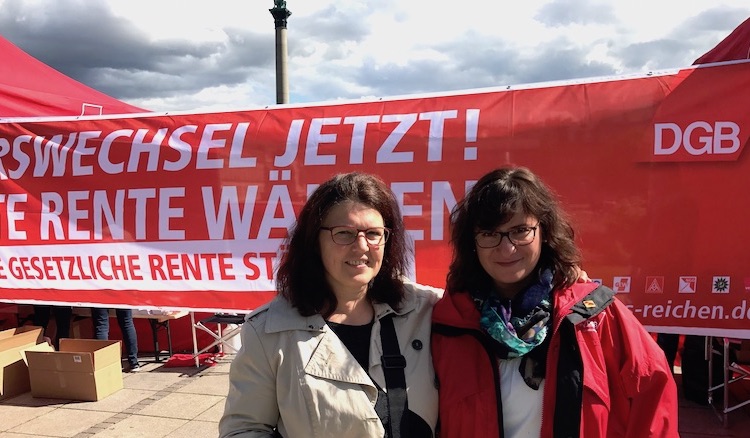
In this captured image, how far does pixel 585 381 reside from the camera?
1.48 m

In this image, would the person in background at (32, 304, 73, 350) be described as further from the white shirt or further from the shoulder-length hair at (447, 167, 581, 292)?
the white shirt

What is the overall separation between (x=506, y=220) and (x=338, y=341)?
59 cm

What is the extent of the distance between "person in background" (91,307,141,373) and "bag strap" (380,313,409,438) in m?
4.54

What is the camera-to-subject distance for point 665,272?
301 cm

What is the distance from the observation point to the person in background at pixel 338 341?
4.91 ft

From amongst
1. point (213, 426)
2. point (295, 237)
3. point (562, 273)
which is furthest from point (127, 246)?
point (562, 273)

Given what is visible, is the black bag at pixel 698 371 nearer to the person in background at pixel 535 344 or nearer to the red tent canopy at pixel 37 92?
the person in background at pixel 535 344

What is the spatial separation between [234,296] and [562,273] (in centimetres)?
247

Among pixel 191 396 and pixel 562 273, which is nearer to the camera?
pixel 562 273

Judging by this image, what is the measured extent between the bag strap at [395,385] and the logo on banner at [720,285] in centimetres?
218

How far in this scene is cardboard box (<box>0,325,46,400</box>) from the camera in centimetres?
482

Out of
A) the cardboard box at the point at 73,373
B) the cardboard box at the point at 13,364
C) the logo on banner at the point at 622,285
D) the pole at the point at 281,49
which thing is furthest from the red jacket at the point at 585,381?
the pole at the point at 281,49

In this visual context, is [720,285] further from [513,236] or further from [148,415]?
[148,415]

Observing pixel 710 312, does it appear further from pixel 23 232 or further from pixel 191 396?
pixel 23 232
